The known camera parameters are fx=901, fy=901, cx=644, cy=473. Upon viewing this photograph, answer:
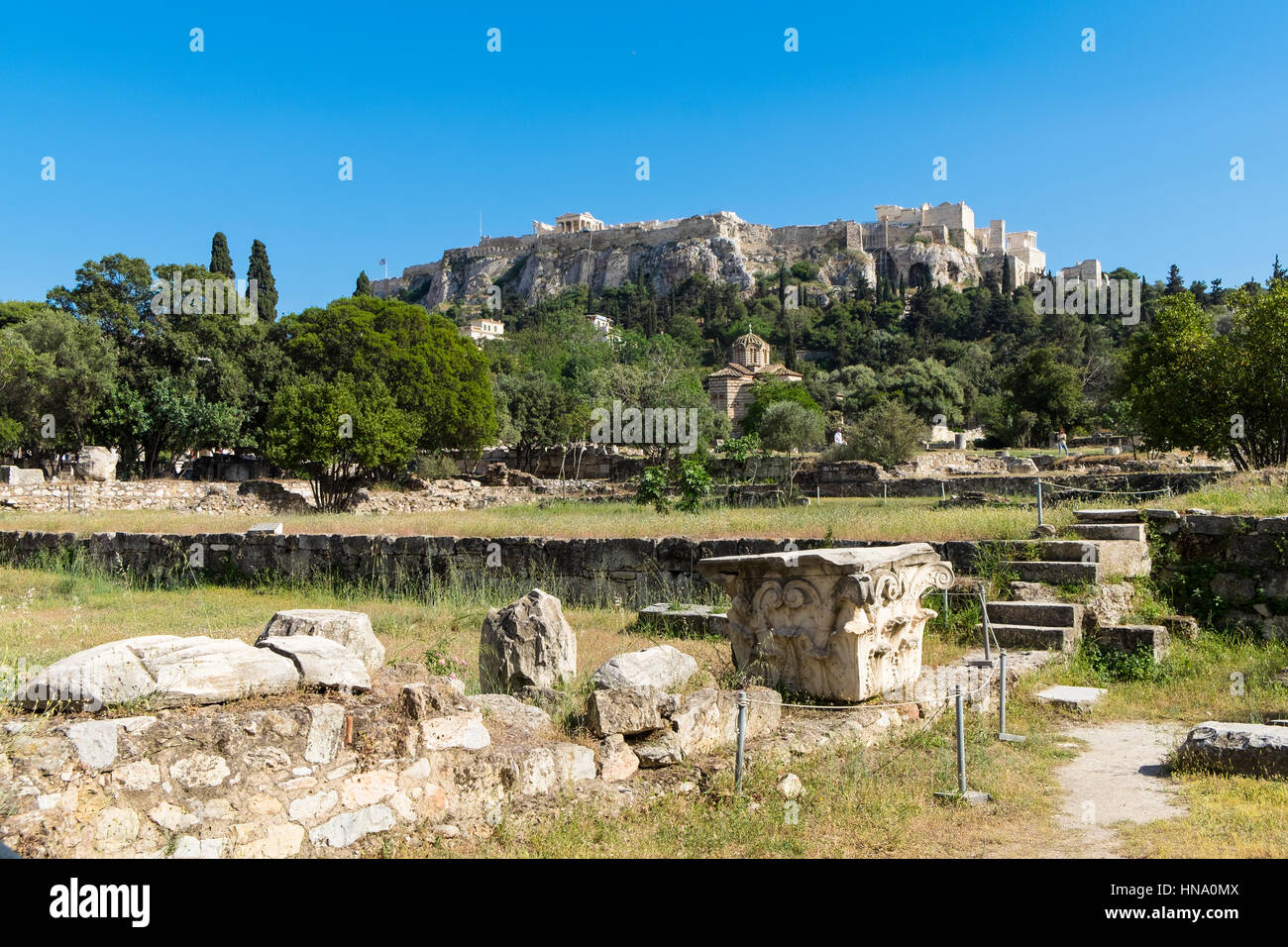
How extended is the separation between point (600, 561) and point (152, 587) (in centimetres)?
730

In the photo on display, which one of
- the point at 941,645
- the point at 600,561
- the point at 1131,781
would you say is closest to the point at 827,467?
the point at 600,561

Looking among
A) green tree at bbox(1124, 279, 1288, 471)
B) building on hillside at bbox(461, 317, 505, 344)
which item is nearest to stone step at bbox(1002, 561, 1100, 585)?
green tree at bbox(1124, 279, 1288, 471)

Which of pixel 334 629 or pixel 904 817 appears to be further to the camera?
pixel 334 629

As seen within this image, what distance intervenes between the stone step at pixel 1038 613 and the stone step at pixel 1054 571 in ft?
1.62

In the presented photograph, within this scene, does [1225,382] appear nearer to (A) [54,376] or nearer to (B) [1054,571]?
(B) [1054,571]

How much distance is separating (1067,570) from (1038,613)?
0.91m

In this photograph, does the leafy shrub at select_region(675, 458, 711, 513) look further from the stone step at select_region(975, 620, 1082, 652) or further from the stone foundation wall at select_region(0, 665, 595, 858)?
the stone foundation wall at select_region(0, 665, 595, 858)

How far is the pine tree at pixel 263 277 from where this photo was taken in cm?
5431

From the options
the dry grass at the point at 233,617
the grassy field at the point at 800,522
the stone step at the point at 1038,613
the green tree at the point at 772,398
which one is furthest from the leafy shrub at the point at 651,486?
the green tree at the point at 772,398

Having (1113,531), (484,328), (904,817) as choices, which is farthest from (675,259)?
(904,817)

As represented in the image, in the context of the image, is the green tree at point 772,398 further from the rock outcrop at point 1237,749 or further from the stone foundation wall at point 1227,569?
the rock outcrop at point 1237,749

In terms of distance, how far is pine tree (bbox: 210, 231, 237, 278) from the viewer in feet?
156

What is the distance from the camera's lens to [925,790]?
17.4ft

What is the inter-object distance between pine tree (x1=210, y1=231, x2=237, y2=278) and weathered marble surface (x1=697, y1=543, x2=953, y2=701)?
4747 centimetres
